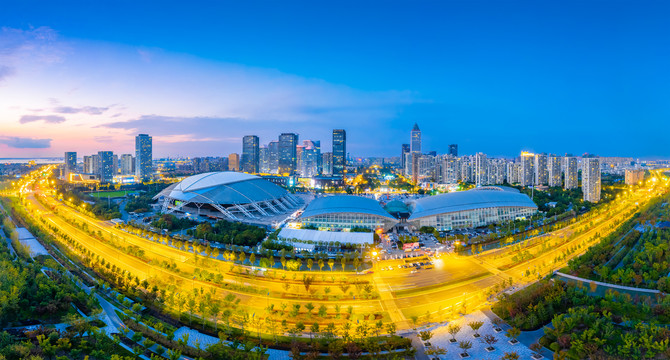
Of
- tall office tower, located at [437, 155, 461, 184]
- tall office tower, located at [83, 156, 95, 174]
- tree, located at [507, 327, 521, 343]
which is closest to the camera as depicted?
tree, located at [507, 327, 521, 343]

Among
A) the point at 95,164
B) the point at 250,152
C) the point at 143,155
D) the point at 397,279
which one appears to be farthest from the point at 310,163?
the point at 397,279

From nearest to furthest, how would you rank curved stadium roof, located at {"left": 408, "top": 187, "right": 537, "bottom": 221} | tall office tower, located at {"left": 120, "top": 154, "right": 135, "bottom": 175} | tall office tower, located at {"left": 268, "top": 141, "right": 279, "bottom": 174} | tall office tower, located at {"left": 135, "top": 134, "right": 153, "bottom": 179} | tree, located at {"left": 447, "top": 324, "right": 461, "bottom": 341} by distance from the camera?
tree, located at {"left": 447, "top": 324, "right": 461, "bottom": 341} → curved stadium roof, located at {"left": 408, "top": 187, "right": 537, "bottom": 221} → tall office tower, located at {"left": 135, "top": 134, "right": 153, "bottom": 179} → tall office tower, located at {"left": 120, "top": 154, "right": 135, "bottom": 175} → tall office tower, located at {"left": 268, "top": 141, "right": 279, "bottom": 174}

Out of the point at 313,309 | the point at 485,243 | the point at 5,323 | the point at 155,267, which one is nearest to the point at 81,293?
the point at 5,323

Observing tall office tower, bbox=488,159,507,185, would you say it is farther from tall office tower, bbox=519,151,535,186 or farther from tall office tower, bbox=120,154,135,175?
tall office tower, bbox=120,154,135,175

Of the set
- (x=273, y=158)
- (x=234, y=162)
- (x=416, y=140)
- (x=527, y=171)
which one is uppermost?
(x=416, y=140)

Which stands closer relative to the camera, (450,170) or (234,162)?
(450,170)

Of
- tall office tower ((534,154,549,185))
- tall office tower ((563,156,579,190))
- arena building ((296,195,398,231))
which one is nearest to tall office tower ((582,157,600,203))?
tall office tower ((563,156,579,190))

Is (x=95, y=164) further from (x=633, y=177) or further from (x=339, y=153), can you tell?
(x=633, y=177)
